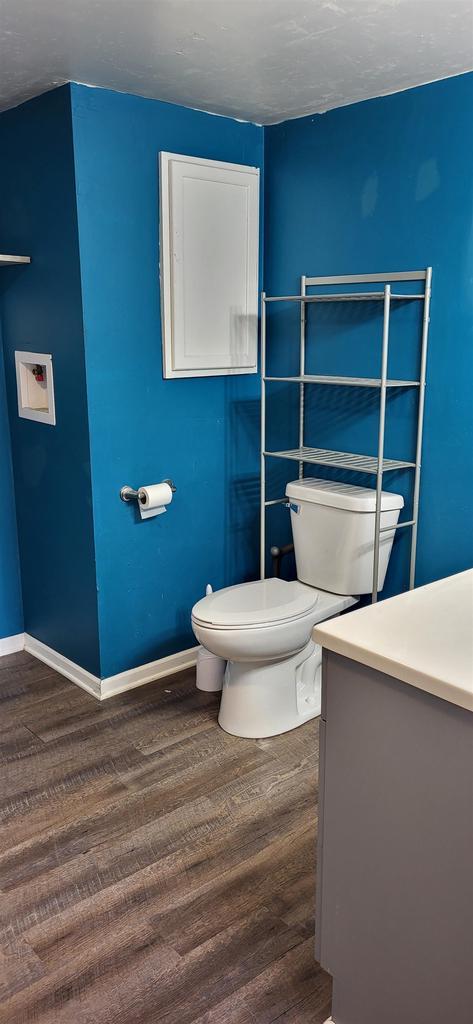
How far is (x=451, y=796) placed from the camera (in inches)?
47.8

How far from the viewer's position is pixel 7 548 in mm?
3154

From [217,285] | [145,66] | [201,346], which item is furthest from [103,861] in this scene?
[145,66]

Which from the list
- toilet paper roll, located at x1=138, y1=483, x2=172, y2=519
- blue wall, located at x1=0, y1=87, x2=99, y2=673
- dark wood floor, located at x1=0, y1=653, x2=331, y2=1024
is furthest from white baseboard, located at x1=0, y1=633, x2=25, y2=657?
toilet paper roll, located at x1=138, y1=483, x2=172, y2=519

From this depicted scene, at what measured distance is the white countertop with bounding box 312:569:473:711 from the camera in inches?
47.1

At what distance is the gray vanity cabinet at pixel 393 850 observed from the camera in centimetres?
122

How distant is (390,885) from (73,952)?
82 centimetres

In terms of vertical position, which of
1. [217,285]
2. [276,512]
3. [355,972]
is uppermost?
[217,285]

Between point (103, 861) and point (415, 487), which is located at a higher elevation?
point (415, 487)

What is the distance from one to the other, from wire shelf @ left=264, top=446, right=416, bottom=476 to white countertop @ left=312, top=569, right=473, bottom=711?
3.18 ft

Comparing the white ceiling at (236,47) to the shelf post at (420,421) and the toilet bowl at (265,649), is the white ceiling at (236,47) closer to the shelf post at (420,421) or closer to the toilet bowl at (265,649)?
the shelf post at (420,421)

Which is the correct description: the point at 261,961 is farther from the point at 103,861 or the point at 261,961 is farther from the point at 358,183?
the point at 358,183

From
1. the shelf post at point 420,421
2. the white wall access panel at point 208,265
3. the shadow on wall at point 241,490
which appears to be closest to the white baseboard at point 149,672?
the shadow on wall at point 241,490

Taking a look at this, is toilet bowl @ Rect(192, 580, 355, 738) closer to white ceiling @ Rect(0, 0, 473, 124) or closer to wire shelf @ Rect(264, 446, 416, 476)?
wire shelf @ Rect(264, 446, 416, 476)

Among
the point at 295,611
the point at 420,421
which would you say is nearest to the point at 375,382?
the point at 420,421
